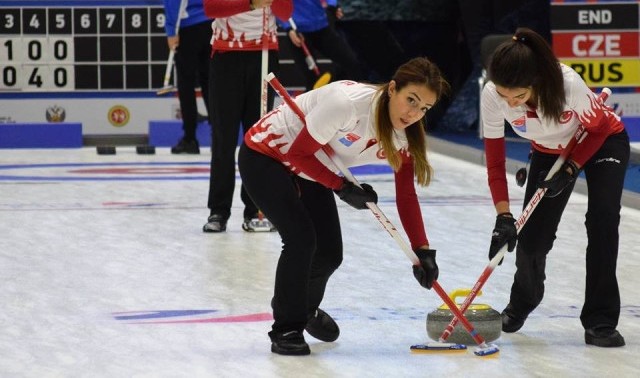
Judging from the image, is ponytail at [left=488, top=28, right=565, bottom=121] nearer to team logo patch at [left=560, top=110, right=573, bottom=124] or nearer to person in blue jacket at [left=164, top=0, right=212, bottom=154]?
team logo patch at [left=560, top=110, right=573, bottom=124]

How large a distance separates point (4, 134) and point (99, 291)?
7.09m

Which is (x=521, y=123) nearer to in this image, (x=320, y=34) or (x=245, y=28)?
(x=245, y=28)

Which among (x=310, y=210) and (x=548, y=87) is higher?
(x=548, y=87)

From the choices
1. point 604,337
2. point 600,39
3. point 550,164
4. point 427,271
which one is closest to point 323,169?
point 427,271

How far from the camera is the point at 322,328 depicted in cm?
411

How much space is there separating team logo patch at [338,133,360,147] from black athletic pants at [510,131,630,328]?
2.20ft

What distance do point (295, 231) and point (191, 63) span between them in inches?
251

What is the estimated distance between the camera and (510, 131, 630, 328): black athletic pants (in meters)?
4.09

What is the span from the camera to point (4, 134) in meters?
11.8

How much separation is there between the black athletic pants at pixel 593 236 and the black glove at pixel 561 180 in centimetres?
9

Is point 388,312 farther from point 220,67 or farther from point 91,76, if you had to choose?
point 91,76

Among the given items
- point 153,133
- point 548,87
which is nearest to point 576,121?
point 548,87

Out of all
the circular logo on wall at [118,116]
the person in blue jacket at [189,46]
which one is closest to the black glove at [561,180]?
the person in blue jacket at [189,46]

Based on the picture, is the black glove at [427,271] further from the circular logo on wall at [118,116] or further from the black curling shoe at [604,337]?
the circular logo on wall at [118,116]
